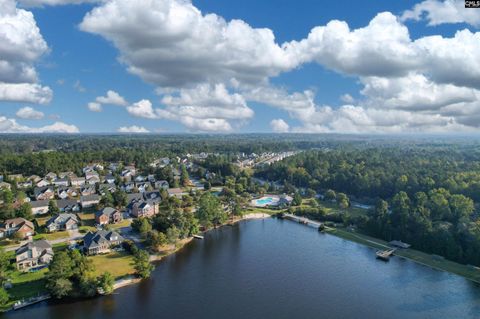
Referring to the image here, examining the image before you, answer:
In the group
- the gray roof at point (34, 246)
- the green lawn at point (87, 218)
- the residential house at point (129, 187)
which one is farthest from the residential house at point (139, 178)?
the gray roof at point (34, 246)

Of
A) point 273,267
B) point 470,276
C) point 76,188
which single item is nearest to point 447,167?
point 470,276

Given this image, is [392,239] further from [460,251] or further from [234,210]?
[234,210]

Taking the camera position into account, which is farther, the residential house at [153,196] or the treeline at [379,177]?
the treeline at [379,177]

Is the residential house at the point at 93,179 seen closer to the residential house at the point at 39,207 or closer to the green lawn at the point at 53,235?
the residential house at the point at 39,207

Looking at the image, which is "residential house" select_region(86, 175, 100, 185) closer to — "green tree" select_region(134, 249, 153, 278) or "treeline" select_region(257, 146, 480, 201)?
"treeline" select_region(257, 146, 480, 201)

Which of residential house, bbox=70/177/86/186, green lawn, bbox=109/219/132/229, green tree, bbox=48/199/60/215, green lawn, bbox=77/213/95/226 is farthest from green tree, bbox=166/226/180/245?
residential house, bbox=70/177/86/186

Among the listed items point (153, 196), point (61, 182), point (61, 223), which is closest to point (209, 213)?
point (153, 196)

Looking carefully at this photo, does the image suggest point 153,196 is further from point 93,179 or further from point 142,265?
point 142,265
